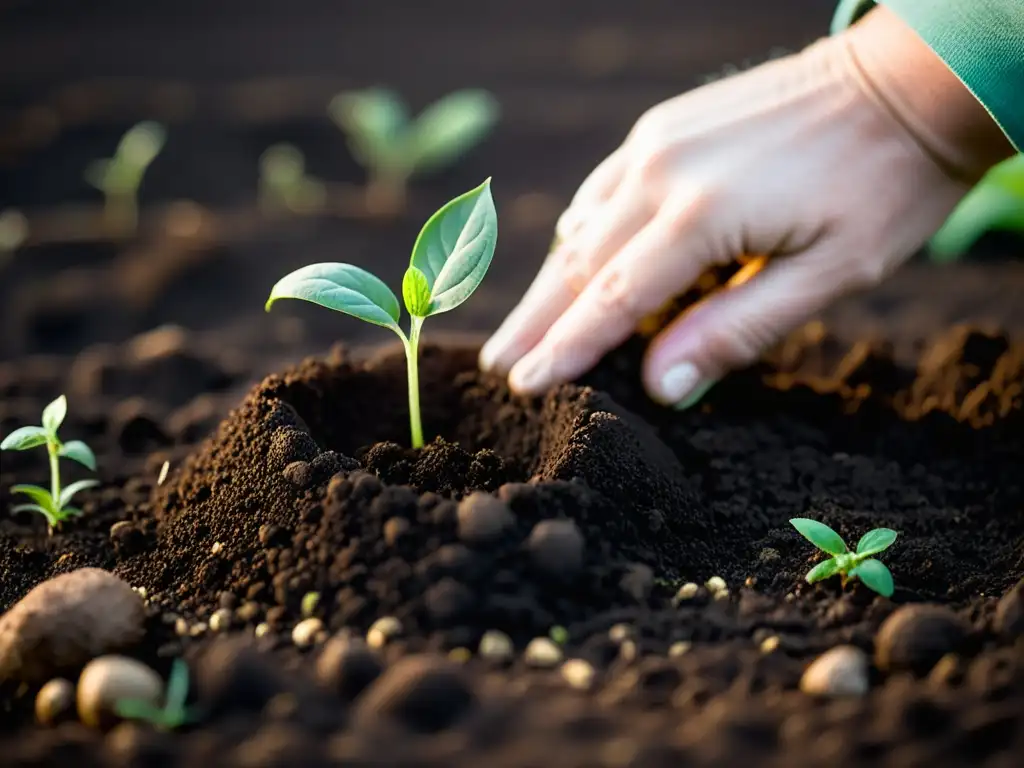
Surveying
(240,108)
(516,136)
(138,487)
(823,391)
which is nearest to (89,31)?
(240,108)

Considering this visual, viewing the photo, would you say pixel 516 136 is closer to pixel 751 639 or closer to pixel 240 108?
pixel 240 108

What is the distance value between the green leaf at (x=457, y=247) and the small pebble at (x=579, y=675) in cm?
51

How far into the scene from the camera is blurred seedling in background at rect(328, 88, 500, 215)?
10.4 feet

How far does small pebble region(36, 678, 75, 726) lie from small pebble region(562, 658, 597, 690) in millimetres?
516

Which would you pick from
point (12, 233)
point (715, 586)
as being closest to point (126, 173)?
point (12, 233)

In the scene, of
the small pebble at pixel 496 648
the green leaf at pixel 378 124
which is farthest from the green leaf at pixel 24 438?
the green leaf at pixel 378 124

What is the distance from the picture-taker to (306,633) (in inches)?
43.9

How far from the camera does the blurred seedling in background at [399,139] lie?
3176 mm

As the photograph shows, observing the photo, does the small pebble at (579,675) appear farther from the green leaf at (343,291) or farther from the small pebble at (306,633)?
the green leaf at (343,291)

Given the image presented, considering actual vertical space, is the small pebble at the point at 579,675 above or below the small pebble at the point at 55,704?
below

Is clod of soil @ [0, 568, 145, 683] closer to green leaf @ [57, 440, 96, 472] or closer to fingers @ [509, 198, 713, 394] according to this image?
green leaf @ [57, 440, 96, 472]

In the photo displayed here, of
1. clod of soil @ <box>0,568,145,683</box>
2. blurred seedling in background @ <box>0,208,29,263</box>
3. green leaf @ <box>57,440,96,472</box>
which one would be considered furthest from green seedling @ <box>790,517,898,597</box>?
blurred seedling in background @ <box>0,208,29,263</box>

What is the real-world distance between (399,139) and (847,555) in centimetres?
235

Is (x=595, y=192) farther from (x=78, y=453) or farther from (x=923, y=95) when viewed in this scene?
(x=78, y=453)
